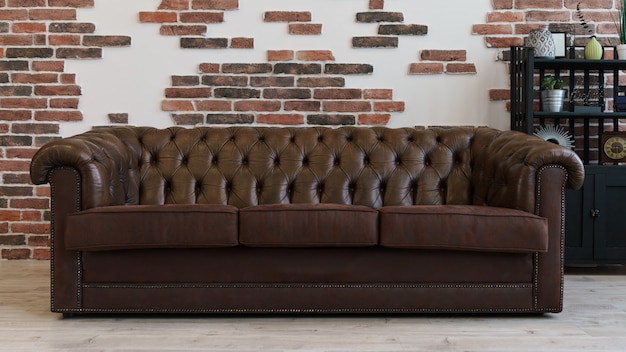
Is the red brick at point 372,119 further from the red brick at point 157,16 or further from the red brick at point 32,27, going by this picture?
the red brick at point 32,27

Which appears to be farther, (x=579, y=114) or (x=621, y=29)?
(x=621, y=29)

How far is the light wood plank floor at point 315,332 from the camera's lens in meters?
2.64

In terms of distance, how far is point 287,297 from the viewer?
10.00 ft

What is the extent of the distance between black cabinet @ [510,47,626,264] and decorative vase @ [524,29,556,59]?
5 cm

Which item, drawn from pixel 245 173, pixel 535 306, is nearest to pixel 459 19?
pixel 245 173

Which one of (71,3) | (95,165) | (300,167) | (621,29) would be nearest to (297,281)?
(300,167)

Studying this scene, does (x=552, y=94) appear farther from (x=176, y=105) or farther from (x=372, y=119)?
(x=176, y=105)

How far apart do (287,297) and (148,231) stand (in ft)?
2.09

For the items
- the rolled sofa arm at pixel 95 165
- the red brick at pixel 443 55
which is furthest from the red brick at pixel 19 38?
the red brick at pixel 443 55

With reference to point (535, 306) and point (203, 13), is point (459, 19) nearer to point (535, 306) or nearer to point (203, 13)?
point (203, 13)

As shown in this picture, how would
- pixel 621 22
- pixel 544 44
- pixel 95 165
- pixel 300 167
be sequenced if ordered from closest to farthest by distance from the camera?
pixel 95 165
pixel 300 167
pixel 544 44
pixel 621 22

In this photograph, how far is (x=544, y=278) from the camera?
3.06m

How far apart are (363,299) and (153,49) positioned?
2.21 metres

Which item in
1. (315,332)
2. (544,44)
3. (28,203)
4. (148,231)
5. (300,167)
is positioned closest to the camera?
(315,332)
